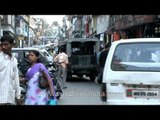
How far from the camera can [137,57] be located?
845cm

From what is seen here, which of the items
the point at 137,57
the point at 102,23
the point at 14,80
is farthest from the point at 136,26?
the point at 14,80

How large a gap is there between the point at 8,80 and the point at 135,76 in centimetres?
227

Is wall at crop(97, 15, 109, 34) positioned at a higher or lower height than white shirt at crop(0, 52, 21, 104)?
higher

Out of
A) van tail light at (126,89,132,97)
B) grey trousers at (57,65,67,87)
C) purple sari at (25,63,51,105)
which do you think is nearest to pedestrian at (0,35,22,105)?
purple sari at (25,63,51,105)

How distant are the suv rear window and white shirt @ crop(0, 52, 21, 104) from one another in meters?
2.00

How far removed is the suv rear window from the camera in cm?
827

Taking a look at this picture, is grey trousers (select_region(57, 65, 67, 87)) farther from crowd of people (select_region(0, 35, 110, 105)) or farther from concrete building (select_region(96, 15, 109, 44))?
concrete building (select_region(96, 15, 109, 44))

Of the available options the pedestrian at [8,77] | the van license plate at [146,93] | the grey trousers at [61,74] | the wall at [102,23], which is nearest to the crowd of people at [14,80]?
the pedestrian at [8,77]
